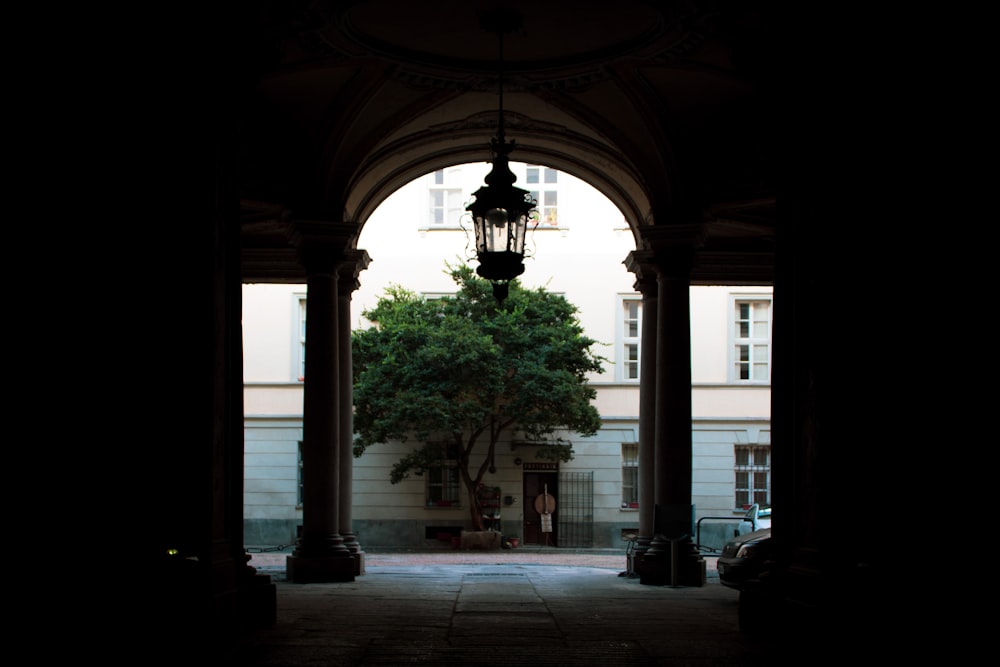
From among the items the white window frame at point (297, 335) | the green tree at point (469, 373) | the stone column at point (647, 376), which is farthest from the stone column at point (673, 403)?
the white window frame at point (297, 335)

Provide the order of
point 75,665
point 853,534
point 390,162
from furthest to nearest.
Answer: point 390,162, point 853,534, point 75,665

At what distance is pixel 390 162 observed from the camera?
16.6m

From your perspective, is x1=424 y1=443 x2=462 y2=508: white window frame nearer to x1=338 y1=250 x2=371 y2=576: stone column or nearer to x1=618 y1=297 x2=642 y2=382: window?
x1=618 y1=297 x2=642 y2=382: window

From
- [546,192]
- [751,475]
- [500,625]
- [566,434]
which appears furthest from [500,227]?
[751,475]

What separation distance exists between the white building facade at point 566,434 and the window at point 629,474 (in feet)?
0.13

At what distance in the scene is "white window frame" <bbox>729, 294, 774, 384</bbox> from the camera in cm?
3188

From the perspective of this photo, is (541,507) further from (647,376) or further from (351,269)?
(351,269)

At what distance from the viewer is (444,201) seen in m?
33.1

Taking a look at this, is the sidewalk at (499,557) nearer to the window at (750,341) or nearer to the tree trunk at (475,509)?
the tree trunk at (475,509)

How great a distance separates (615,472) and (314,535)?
59.1 feet

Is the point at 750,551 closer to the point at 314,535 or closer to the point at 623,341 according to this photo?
the point at 314,535

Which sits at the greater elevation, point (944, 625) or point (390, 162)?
point (390, 162)

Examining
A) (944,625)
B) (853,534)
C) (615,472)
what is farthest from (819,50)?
(615,472)

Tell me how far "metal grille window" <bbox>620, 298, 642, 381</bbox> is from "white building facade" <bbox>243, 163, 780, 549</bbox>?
0.14 feet
